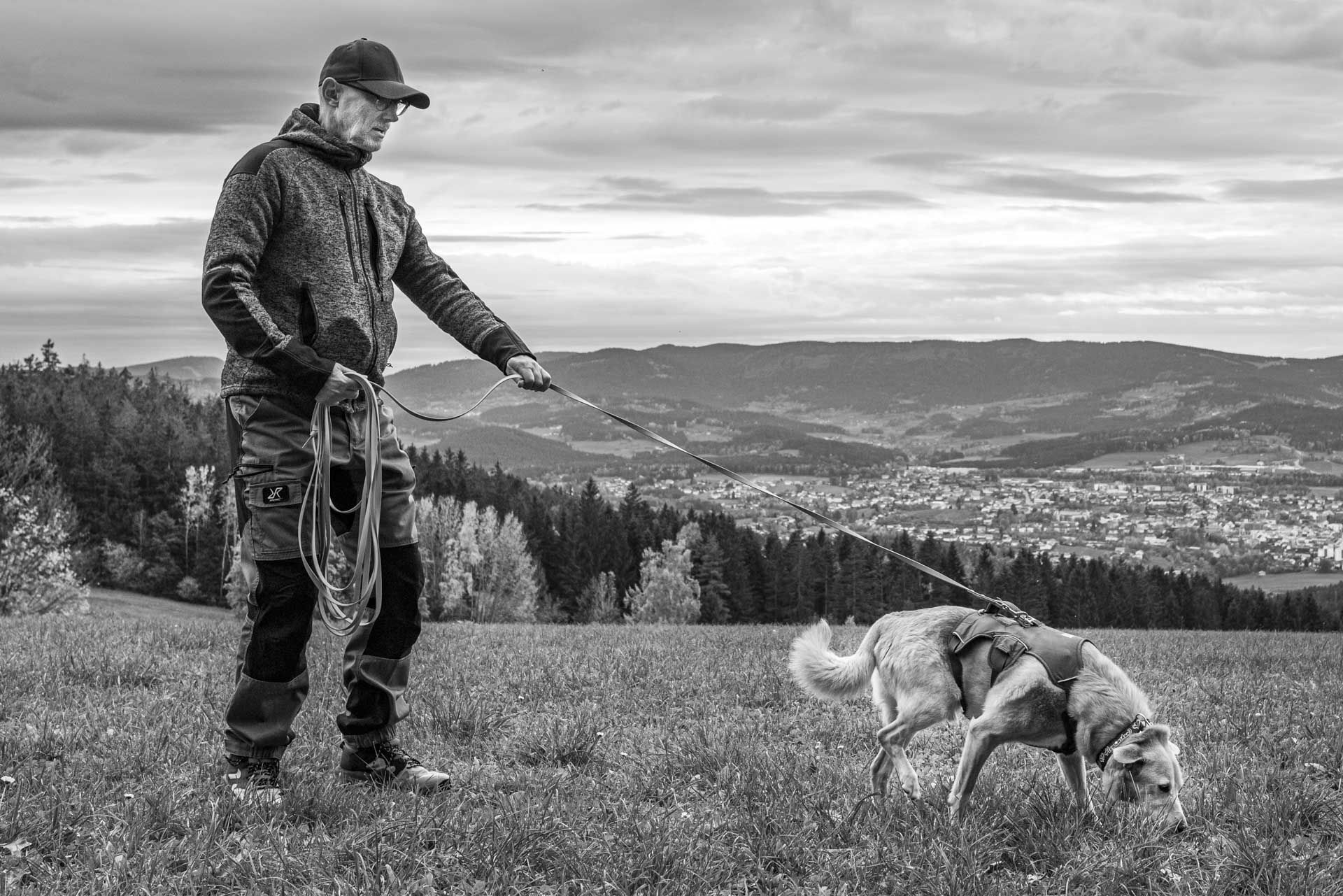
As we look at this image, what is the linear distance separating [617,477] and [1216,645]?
158 metres

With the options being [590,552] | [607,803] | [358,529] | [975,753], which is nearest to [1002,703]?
[975,753]

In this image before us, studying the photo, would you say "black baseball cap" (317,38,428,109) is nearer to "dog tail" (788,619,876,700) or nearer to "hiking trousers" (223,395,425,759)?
"hiking trousers" (223,395,425,759)

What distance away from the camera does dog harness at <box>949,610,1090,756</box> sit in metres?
5.19

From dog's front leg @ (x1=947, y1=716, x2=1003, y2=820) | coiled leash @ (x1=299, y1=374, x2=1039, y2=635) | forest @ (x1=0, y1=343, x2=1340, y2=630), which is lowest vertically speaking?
forest @ (x1=0, y1=343, x2=1340, y2=630)

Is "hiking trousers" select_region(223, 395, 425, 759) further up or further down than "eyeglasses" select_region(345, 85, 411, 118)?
further down

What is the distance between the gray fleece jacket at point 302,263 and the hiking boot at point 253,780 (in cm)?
176

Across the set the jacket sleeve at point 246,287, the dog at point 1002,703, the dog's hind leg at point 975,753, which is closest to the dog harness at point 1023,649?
the dog at point 1002,703

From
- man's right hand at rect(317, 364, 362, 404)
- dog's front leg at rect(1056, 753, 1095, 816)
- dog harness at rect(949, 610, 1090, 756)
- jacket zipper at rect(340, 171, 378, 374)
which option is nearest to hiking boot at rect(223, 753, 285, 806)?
man's right hand at rect(317, 364, 362, 404)

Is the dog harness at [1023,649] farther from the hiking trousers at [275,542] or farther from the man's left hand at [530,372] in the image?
the hiking trousers at [275,542]

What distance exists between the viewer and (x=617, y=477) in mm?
172125

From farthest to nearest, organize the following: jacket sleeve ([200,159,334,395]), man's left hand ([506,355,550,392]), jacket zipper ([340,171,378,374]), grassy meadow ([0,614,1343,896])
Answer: man's left hand ([506,355,550,392]), jacket zipper ([340,171,378,374]), jacket sleeve ([200,159,334,395]), grassy meadow ([0,614,1343,896])

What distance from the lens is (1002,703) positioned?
5.10 meters

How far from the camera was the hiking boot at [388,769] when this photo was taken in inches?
209

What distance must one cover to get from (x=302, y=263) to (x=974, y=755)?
4.00 m
